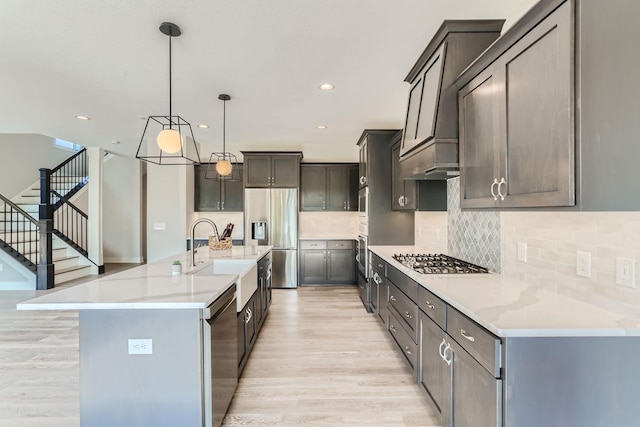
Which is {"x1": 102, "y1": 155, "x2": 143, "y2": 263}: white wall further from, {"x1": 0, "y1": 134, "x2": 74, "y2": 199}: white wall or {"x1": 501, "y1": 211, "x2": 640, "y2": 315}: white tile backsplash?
{"x1": 501, "y1": 211, "x2": 640, "y2": 315}: white tile backsplash

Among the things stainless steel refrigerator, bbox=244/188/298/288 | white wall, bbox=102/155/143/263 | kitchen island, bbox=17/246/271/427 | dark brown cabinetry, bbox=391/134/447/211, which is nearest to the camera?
kitchen island, bbox=17/246/271/427

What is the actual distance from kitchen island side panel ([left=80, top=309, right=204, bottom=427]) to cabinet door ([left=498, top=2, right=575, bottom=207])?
1797 millimetres

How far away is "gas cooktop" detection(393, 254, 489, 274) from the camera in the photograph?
88.8 inches

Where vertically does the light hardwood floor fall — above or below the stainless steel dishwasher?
below

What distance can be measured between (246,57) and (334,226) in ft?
12.9

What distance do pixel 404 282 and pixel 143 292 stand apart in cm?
188

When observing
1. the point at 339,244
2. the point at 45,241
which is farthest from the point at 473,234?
the point at 45,241

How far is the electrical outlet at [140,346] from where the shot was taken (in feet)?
5.15

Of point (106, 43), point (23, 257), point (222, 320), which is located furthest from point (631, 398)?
point (23, 257)

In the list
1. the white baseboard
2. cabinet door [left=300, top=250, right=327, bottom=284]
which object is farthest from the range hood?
the white baseboard

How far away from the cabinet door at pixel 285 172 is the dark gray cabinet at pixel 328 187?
331 millimetres

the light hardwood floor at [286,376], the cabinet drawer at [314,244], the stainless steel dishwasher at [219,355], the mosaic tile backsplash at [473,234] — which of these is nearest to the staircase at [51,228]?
the light hardwood floor at [286,376]

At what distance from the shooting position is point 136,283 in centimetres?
193

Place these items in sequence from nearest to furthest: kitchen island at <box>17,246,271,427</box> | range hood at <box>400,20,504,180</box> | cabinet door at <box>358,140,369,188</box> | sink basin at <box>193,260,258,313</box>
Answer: kitchen island at <box>17,246,271,427</box> < range hood at <box>400,20,504,180</box> < sink basin at <box>193,260,258,313</box> < cabinet door at <box>358,140,369,188</box>
